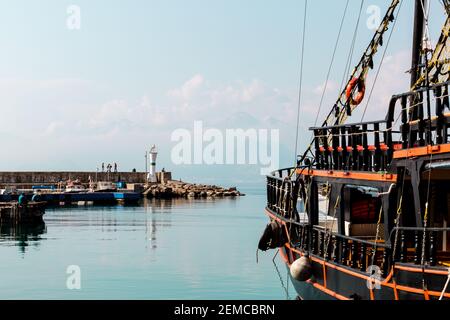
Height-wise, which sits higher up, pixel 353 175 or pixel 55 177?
pixel 353 175

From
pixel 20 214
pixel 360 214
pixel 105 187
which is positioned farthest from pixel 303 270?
pixel 105 187

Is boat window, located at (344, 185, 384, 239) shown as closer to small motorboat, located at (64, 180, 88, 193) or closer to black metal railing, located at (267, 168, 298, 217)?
black metal railing, located at (267, 168, 298, 217)

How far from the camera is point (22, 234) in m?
50.5

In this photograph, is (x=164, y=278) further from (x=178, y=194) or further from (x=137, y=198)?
(x=178, y=194)

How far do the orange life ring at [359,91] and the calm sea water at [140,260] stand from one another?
7822 millimetres

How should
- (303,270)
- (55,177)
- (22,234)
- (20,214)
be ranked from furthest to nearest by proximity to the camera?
1. (55,177)
2. (20,214)
3. (22,234)
4. (303,270)

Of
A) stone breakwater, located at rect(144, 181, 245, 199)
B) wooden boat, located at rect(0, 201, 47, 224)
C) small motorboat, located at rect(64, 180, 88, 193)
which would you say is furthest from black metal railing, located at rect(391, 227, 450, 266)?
stone breakwater, located at rect(144, 181, 245, 199)

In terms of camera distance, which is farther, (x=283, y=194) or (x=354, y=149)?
(x=283, y=194)

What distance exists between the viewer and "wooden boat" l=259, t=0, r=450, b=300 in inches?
522

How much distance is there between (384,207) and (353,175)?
1.94 m

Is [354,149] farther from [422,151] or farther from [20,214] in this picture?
[20,214]

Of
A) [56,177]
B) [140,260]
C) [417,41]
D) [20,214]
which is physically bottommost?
[140,260]

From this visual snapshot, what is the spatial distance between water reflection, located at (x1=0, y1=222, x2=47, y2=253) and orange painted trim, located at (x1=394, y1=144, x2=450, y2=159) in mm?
30385

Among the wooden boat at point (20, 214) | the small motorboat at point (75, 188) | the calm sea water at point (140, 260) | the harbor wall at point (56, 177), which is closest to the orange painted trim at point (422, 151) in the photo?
the calm sea water at point (140, 260)
